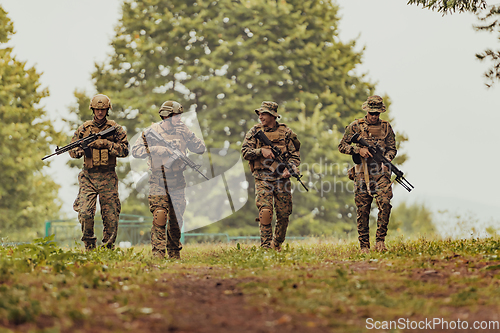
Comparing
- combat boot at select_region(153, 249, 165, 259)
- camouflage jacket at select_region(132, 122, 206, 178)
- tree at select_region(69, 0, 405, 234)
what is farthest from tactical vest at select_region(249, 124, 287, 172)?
tree at select_region(69, 0, 405, 234)

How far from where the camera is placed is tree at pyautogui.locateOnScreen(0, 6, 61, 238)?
20469mm

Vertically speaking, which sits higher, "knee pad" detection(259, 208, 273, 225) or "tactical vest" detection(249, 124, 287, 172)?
"tactical vest" detection(249, 124, 287, 172)

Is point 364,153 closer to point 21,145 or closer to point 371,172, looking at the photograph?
point 371,172

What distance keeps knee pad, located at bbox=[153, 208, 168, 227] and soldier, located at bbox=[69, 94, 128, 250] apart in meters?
0.78

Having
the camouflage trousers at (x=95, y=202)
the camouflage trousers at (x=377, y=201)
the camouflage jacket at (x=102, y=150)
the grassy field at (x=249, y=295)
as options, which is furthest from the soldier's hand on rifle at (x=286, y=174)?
the camouflage trousers at (x=95, y=202)

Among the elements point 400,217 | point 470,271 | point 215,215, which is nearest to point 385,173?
point 470,271

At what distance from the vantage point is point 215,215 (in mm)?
20516

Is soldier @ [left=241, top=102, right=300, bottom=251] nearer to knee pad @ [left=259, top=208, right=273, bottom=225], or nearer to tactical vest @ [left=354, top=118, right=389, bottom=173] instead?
knee pad @ [left=259, top=208, right=273, bottom=225]

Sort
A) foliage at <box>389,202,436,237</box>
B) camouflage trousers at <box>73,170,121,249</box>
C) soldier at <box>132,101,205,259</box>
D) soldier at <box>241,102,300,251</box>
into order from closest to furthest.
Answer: camouflage trousers at <box>73,170,121,249</box> → soldier at <box>132,101,205,259</box> → soldier at <box>241,102,300,251</box> → foliage at <box>389,202,436,237</box>

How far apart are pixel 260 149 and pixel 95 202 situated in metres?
2.91

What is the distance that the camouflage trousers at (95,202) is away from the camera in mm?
8523

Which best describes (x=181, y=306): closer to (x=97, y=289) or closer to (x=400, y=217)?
(x=97, y=289)

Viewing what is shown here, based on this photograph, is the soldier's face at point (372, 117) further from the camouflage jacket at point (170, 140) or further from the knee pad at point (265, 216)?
the camouflage jacket at point (170, 140)

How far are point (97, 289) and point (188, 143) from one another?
15.0 ft
